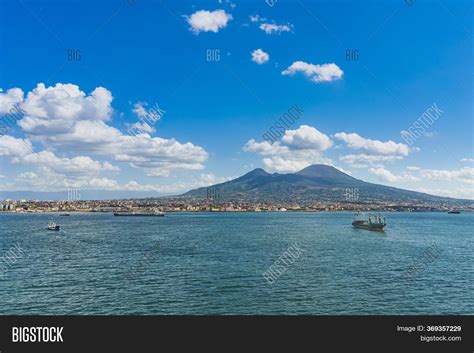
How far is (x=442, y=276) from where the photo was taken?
791 inches

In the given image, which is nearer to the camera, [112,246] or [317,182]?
[112,246]

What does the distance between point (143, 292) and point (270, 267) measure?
8.44m

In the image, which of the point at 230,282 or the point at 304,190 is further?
the point at 304,190

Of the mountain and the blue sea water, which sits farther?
the mountain

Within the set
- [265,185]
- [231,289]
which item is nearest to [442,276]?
[231,289]

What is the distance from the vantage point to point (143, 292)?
1634 cm

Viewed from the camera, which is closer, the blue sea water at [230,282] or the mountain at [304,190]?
the blue sea water at [230,282]
